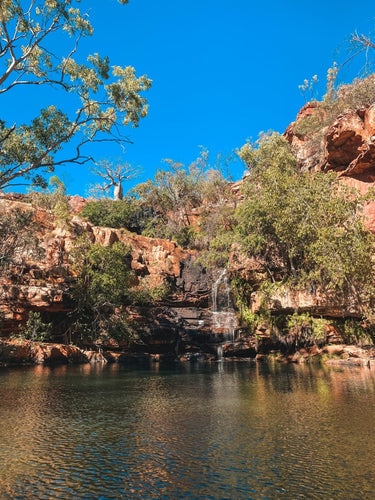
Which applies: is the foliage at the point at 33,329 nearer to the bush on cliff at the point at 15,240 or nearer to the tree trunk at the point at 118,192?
the bush on cliff at the point at 15,240

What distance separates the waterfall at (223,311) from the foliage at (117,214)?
16.3 metres

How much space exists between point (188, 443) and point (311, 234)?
70.2ft

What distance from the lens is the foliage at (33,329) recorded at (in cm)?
2588

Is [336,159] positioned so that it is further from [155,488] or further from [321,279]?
[155,488]

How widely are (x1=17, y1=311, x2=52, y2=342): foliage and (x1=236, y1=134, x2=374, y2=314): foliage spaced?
1717 cm

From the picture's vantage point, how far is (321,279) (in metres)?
25.2

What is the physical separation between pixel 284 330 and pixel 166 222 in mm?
24787

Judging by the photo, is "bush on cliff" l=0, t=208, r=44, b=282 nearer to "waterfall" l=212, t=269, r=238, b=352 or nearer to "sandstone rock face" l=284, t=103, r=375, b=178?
"waterfall" l=212, t=269, r=238, b=352

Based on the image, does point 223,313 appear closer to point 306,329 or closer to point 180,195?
point 306,329

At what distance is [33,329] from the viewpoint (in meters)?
26.3

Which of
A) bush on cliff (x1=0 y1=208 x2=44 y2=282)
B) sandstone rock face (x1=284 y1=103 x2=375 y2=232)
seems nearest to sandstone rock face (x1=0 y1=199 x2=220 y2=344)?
bush on cliff (x1=0 y1=208 x2=44 y2=282)

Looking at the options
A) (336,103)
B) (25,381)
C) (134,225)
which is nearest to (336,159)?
(336,103)

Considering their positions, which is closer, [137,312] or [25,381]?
[25,381]

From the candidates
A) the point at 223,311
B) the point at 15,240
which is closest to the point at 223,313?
the point at 223,311
